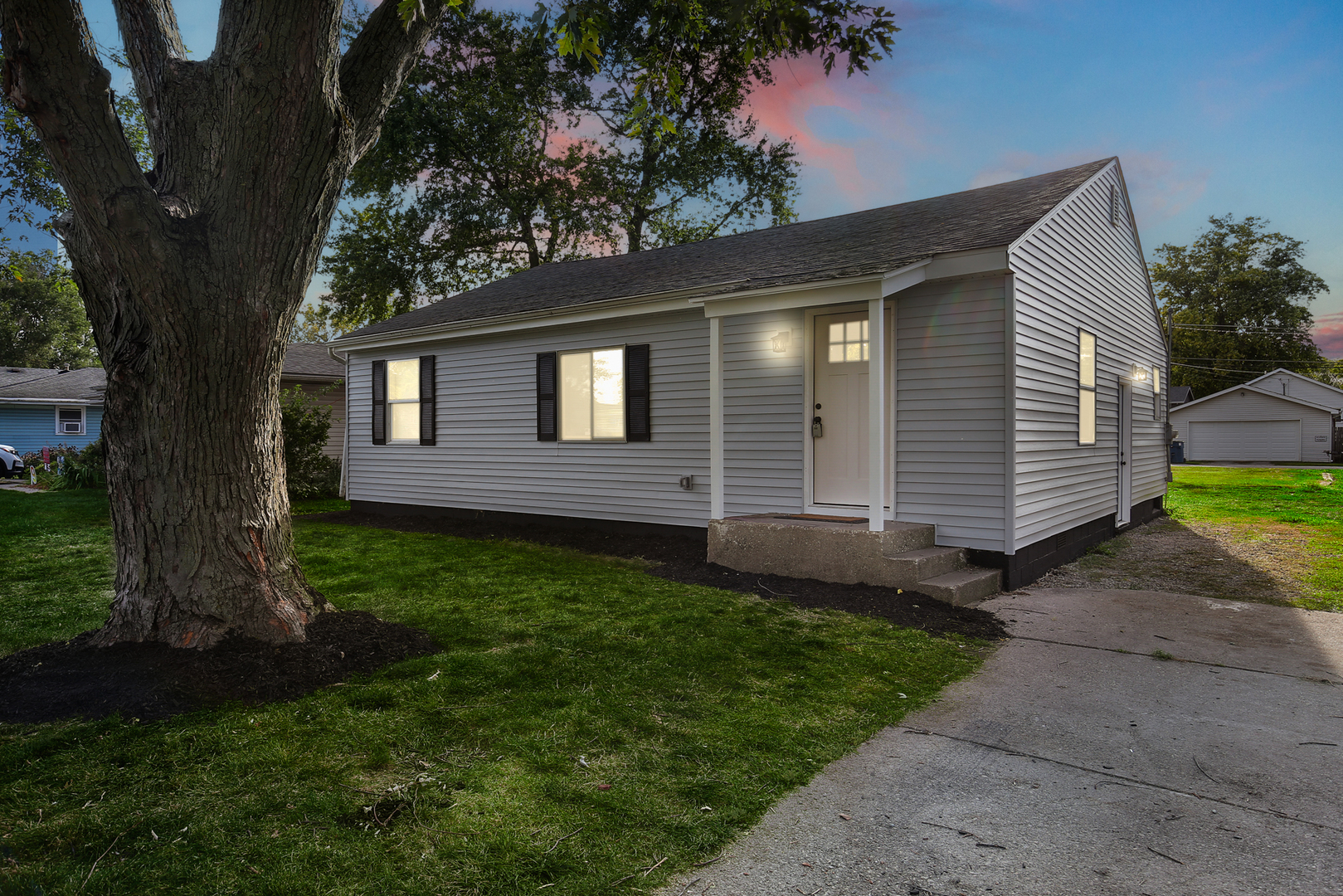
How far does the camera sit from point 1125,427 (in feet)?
32.3

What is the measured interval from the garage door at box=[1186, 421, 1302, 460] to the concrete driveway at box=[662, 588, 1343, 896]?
35304mm

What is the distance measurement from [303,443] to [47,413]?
1562 centimetres

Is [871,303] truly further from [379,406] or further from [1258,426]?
[1258,426]

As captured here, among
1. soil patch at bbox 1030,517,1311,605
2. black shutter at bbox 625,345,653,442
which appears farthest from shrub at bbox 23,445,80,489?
soil patch at bbox 1030,517,1311,605

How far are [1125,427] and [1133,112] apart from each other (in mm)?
10322

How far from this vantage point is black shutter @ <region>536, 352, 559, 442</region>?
30.8 feet

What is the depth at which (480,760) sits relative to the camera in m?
2.77

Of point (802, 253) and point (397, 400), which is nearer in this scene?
point (802, 253)

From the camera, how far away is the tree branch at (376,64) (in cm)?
402

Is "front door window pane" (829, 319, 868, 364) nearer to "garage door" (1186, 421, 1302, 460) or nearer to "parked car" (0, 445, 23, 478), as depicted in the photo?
"parked car" (0, 445, 23, 478)

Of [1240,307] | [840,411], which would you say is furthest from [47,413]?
[1240,307]

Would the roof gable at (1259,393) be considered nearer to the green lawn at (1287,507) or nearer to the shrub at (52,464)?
the green lawn at (1287,507)

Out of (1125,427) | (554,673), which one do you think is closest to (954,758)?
(554,673)

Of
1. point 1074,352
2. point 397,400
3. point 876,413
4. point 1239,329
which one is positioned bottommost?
point 876,413
